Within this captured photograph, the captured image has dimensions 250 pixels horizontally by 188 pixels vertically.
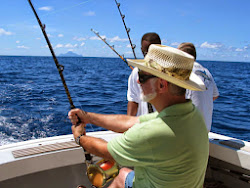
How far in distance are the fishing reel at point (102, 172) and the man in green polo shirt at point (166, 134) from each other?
310mm

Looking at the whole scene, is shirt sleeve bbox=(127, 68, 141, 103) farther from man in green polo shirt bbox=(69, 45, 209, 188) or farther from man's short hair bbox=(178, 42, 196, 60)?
man in green polo shirt bbox=(69, 45, 209, 188)

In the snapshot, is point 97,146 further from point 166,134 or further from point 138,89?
point 138,89

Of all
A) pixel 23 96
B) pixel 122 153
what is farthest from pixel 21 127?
pixel 122 153

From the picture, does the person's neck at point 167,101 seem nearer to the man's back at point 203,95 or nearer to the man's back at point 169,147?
the man's back at point 169,147

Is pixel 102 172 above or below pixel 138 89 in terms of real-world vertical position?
below

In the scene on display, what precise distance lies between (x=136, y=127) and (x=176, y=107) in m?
0.20

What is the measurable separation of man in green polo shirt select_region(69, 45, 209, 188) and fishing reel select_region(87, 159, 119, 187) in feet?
1.02

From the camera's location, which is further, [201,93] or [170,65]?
[201,93]

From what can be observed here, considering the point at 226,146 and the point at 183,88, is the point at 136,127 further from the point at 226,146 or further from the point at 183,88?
the point at 226,146

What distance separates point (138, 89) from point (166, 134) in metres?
1.38

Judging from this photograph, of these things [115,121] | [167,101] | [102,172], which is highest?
[167,101]

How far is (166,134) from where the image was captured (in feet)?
3.68

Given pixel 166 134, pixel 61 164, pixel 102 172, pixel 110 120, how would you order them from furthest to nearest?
pixel 61 164, pixel 110 120, pixel 102 172, pixel 166 134

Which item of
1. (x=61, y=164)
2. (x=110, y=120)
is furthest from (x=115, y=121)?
(x=61, y=164)
